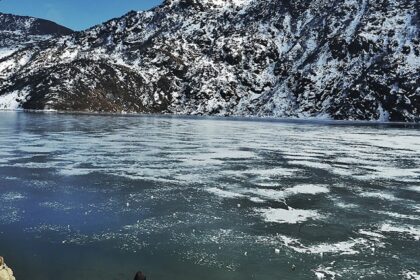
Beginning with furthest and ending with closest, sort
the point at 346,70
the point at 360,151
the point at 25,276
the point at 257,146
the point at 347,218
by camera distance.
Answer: the point at 346,70
the point at 257,146
the point at 360,151
the point at 347,218
the point at 25,276

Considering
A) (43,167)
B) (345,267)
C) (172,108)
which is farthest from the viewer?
(172,108)

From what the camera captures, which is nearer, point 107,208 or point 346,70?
point 107,208

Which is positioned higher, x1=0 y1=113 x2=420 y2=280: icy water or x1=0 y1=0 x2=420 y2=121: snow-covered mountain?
x1=0 y1=0 x2=420 y2=121: snow-covered mountain

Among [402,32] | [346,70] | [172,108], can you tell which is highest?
[402,32]

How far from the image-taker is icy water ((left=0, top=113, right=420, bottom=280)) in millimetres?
9797

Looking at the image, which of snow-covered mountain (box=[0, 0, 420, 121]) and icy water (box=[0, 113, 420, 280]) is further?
snow-covered mountain (box=[0, 0, 420, 121])

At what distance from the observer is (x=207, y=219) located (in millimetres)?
13680

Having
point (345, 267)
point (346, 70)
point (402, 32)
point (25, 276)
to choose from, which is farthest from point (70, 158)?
point (402, 32)

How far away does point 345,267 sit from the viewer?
9.85 m

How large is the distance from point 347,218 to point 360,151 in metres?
20.5

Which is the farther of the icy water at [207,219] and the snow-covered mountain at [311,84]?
the snow-covered mountain at [311,84]

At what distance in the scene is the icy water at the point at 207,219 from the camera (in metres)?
9.80

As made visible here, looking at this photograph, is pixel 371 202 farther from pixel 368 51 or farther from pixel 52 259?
pixel 368 51

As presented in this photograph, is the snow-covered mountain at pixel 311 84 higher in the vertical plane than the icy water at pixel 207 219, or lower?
higher
